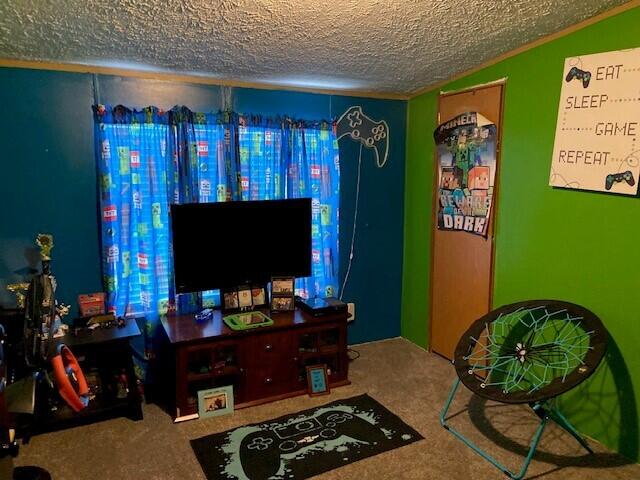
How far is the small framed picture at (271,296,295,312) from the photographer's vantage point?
3229mm

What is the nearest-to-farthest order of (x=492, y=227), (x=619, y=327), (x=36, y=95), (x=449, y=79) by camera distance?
(x=619, y=327) → (x=36, y=95) → (x=492, y=227) → (x=449, y=79)

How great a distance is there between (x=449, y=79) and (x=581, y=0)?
1.25 m

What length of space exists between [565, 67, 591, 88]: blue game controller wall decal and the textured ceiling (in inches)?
9.5

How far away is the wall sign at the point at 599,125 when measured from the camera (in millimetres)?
2275

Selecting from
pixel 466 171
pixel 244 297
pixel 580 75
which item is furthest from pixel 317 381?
pixel 580 75

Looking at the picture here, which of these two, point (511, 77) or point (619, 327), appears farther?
point (511, 77)

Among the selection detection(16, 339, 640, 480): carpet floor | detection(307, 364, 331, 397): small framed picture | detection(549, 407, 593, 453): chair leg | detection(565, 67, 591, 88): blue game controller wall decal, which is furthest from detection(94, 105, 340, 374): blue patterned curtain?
detection(549, 407, 593, 453): chair leg

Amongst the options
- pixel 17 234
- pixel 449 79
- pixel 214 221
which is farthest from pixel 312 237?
pixel 17 234

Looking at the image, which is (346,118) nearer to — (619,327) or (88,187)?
(88,187)

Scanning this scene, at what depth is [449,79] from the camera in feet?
11.1

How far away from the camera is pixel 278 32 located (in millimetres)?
2383

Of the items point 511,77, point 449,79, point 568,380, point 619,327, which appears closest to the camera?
point 568,380

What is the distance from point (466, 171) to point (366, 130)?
876 millimetres

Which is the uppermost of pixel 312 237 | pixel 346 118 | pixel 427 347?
pixel 346 118
